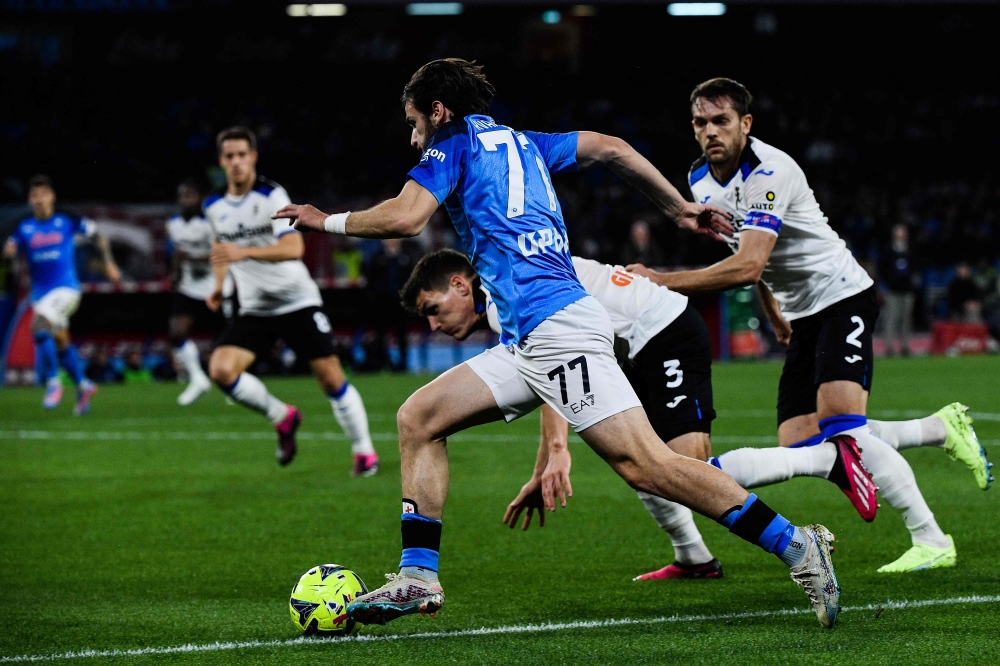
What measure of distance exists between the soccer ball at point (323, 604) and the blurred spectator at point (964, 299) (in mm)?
22670

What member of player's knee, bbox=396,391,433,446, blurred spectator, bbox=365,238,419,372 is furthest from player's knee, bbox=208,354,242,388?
blurred spectator, bbox=365,238,419,372

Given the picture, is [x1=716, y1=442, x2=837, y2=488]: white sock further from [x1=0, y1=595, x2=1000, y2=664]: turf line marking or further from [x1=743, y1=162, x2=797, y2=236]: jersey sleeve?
[x1=743, y1=162, x2=797, y2=236]: jersey sleeve

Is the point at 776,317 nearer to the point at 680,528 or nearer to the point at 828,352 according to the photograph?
the point at 828,352

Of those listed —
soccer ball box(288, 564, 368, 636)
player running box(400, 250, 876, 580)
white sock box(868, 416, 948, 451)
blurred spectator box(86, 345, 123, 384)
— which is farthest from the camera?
blurred spectator box(86, 345, 123, 384)

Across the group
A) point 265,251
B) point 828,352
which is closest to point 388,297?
point 265,251

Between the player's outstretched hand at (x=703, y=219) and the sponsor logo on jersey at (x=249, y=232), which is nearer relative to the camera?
the player's outstretched hand at (x=703, y=219)

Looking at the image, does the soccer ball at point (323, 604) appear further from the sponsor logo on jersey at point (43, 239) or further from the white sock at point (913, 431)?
the sponsor logo on jersey at point (43, 239)

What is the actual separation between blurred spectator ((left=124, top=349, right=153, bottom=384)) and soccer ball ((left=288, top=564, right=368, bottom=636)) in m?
18.7

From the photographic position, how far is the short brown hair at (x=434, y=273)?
5727mm

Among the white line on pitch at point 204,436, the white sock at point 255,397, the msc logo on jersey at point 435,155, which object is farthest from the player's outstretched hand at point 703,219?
the white line on pitch at point 204,436

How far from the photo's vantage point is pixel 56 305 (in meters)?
17.1

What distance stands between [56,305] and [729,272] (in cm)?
1287

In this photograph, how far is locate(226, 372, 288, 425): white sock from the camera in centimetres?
1070

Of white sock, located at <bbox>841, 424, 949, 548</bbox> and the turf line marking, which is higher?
white sock, located at <bbox>841, 424, 949, 548</bbox>
